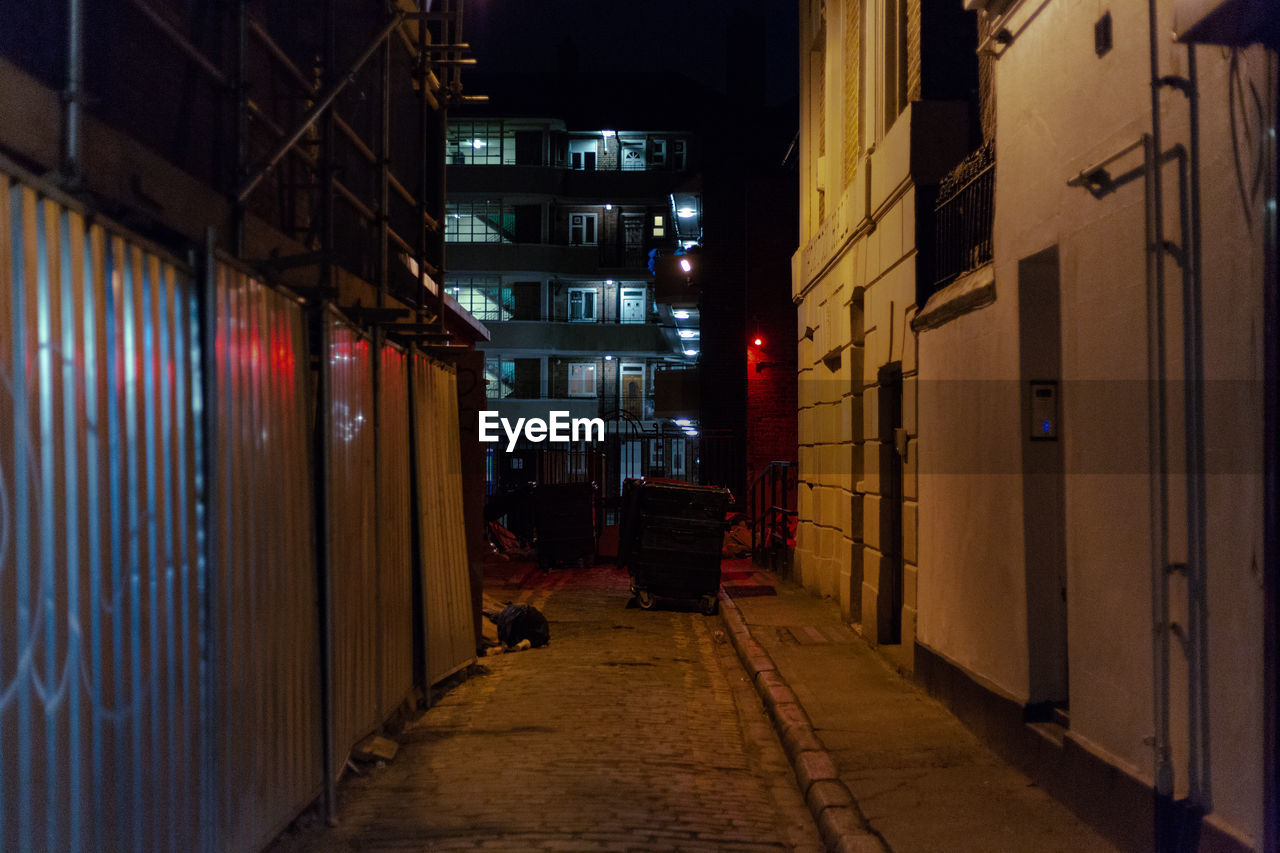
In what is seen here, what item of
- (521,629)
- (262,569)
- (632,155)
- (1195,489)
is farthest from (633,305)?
(1195,489)

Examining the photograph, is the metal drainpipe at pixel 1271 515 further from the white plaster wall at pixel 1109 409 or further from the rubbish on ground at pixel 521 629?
the rubbish on ground at pixel 521 629

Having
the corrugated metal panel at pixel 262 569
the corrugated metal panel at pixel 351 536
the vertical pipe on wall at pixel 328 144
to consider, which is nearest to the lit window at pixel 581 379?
the vertical pipe on wall at pixel 328 144

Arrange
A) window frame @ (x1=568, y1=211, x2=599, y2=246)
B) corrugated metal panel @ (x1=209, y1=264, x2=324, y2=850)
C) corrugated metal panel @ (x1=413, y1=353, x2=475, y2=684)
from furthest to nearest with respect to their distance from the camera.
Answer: window frame @ (x1=568, y1=211, x2=599, y2=246) → corrugated metal panel @ (x1=413, y1=353, x2=475, y2=684) → corrugated metal panel @ (x1=209, y1=264, x2=324, y2=850)

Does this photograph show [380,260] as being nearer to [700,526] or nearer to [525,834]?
[525,834]

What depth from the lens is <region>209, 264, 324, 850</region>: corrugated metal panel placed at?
14.3ft

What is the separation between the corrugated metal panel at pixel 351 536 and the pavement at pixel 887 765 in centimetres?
290

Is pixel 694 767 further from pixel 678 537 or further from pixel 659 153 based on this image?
pixel 659 153

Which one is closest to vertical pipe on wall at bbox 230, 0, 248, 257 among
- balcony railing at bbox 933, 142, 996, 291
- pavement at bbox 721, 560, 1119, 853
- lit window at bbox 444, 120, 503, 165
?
pavement at bbox 721, 560, 1119, 853

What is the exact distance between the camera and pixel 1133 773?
4.89 m

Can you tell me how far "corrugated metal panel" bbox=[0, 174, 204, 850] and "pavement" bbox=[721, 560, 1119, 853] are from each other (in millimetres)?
3377

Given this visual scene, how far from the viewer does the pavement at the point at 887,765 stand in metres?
5.24

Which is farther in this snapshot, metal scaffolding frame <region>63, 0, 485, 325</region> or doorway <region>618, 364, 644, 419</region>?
doorway <region>618, 364, 644, 419</region>

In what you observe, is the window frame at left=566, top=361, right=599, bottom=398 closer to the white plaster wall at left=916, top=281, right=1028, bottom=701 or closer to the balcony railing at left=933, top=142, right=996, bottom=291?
the balcony railing at left=933, top=142, right=996, bottom=291

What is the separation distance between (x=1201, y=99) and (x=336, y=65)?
6.07 meters
